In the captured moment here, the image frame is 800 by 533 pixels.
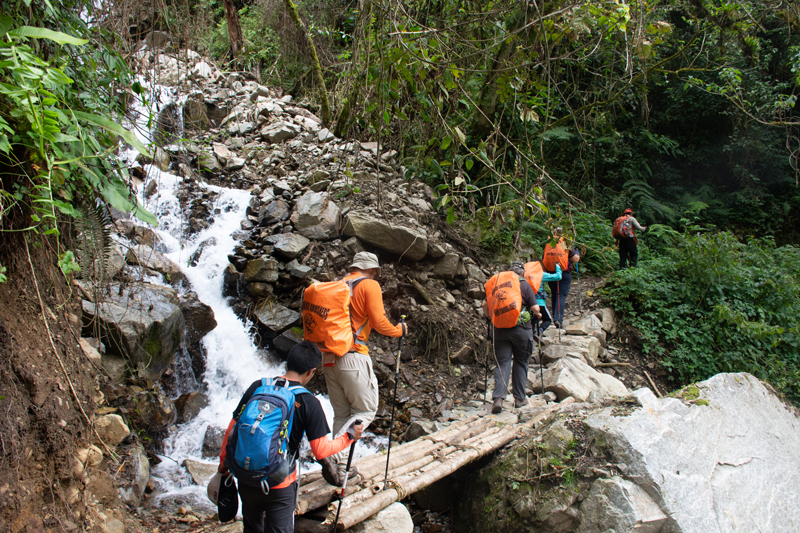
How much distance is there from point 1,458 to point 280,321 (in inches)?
178

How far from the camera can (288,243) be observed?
24.3 ft

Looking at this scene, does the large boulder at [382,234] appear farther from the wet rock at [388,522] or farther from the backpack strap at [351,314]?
the wet rock at [388,522]

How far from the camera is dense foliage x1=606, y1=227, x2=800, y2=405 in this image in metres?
7.32

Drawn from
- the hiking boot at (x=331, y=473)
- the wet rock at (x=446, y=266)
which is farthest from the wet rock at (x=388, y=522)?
the wet rock at (x=446, y=266)

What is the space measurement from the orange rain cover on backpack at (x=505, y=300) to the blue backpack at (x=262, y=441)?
333 centimetres

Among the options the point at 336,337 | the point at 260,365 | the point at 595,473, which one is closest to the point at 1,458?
the point at 336,337

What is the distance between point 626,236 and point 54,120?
9.76m

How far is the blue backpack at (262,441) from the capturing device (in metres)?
2.37

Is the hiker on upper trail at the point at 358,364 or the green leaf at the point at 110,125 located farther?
the hiker on upper trail at the point at 358,364

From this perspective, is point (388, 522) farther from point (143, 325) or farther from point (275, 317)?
point (275, 317)

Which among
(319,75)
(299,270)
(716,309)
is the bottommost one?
(716,309)

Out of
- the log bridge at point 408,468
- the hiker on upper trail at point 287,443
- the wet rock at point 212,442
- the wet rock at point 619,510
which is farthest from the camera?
the wet rock at point 212,442

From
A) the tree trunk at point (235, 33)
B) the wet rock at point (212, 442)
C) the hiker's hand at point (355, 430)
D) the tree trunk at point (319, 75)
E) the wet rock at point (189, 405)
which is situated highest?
the tree trunk at point (235, 33)

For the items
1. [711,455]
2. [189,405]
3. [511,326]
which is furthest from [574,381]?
[189,405]
